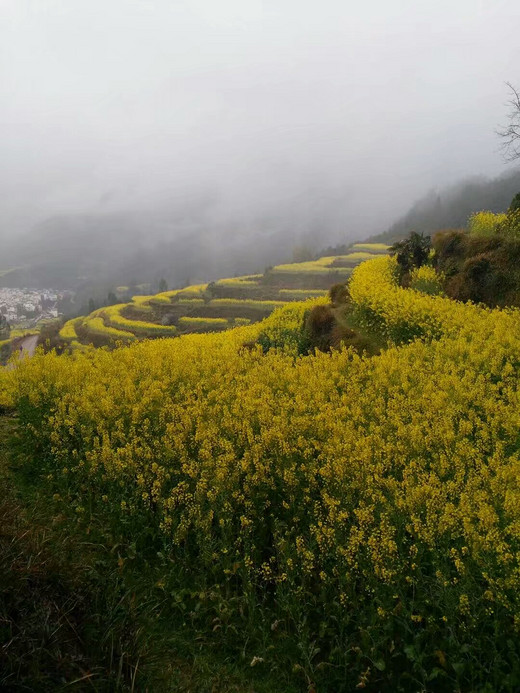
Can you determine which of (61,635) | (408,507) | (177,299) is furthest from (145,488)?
(177,299)

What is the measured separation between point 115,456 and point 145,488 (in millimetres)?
729

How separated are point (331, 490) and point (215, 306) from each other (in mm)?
56763

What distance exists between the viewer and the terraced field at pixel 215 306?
5547 centimetres

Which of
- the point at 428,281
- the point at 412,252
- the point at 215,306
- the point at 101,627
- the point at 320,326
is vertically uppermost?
the point at 412,252

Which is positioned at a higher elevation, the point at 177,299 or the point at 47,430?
the point at 47,430

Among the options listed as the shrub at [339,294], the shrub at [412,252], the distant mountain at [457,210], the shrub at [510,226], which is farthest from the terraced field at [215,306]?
the shrub at [510,226]


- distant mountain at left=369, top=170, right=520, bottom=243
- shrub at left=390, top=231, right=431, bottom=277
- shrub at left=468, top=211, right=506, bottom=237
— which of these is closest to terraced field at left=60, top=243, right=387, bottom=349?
distant mountain at left=369, top=170, right=520, bottom=243

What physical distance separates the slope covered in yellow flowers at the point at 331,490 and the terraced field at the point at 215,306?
141 ft

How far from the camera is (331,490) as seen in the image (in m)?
5.48

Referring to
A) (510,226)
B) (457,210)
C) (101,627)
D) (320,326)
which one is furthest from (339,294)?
(457,210)

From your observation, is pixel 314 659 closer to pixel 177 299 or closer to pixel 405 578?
pixel 405 578

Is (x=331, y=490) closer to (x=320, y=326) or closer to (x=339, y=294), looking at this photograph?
(x=320, y=326)

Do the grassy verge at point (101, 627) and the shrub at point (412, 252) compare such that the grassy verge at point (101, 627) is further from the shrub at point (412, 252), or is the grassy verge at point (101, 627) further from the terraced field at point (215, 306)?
the terraced field at point (215, 306)

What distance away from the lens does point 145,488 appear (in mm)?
6008
